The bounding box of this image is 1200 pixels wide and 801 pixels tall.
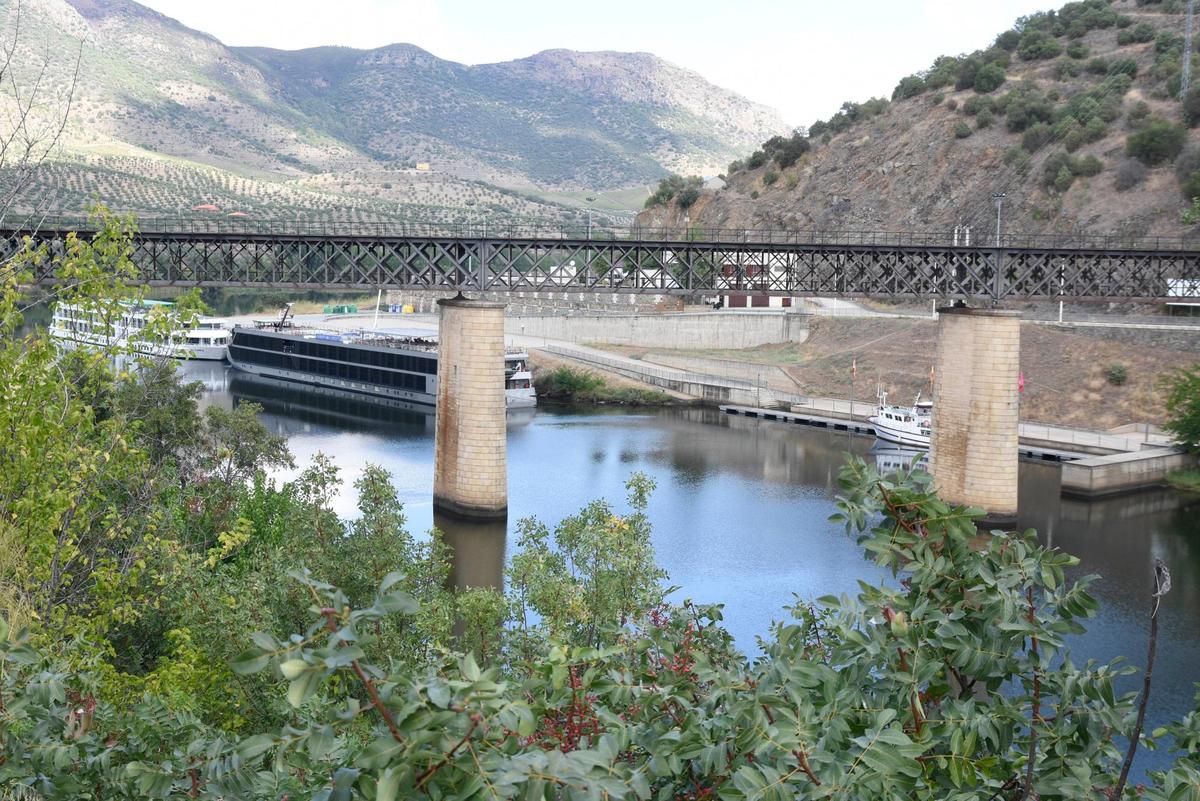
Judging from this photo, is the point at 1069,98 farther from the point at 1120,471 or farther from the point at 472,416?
the point at 472,416

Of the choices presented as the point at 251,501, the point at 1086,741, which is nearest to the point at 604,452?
the point at 251,501

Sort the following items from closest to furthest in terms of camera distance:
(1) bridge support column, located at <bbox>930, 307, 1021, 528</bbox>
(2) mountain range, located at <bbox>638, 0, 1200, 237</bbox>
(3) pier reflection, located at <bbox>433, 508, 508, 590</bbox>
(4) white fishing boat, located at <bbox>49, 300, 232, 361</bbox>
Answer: (4) white fishing boat, located at <bbox>49, 300, 232, 361</bbox> → (3) pier reflection, located at <bbox>433, 508, 508, 590</bbox> → (1) bridge support column, located at <bbox>930, 307, 1021, 528</bbox> → (2) mountain range, located at <bbox>638, 0, 1200, 237</bbox>

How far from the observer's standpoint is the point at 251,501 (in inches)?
1218

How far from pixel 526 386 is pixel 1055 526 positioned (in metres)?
35.8

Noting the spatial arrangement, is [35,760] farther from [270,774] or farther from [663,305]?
[663,305]

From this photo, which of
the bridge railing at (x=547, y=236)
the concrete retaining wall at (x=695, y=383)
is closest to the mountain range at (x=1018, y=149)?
the bridge railing at (x=547, y=236)

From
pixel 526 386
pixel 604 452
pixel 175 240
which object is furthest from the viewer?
pixel 526 386

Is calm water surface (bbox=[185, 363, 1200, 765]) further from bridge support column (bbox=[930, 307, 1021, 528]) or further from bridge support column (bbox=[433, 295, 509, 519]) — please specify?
bridge support column (bbox=[930, 307, 1021, 528])

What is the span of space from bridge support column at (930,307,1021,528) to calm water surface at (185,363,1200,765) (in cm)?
220

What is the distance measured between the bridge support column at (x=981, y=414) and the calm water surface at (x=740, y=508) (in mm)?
2199

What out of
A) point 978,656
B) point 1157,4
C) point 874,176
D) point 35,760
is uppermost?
point 1157,4

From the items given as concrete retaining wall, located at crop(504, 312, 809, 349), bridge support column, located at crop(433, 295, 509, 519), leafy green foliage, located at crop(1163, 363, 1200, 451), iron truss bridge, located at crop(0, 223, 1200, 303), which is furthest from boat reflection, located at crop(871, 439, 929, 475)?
concrete retaining wall, located at crop(504, 312, 809, 349)

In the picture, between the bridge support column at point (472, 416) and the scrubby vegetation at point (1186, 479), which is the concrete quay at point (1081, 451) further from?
the bridge support column at point (472, 416)

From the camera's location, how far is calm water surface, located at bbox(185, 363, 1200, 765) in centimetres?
3156
